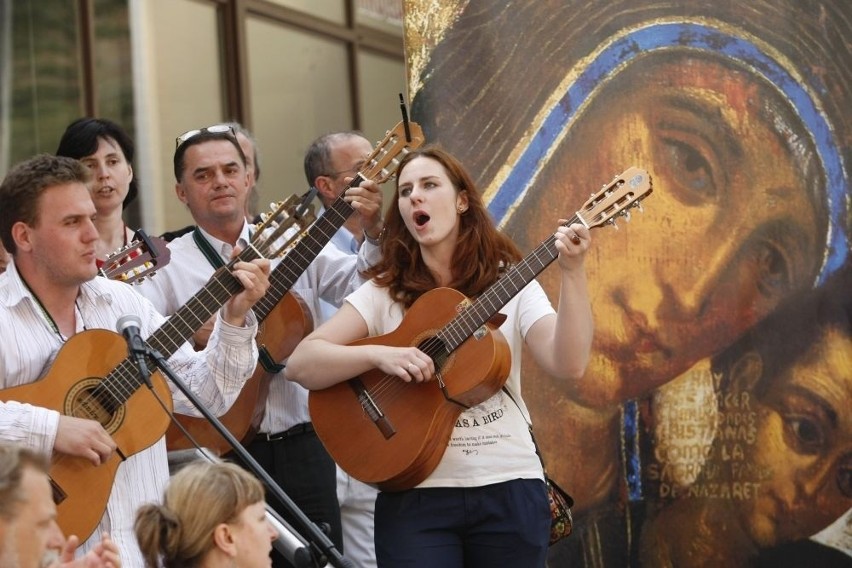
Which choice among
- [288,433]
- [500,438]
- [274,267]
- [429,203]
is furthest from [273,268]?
[500,438]

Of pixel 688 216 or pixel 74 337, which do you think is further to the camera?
pixel 688 216

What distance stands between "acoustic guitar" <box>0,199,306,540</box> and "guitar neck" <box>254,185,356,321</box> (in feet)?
2.01

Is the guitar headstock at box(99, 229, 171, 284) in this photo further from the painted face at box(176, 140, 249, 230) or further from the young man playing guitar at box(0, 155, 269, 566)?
the young man playing guitar at box(0, 155, 269, 566)

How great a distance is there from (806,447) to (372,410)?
2.12 metres

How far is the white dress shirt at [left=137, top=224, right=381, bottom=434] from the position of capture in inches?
213

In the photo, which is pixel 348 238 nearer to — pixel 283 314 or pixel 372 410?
pixel 283 314

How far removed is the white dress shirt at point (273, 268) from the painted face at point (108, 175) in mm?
276

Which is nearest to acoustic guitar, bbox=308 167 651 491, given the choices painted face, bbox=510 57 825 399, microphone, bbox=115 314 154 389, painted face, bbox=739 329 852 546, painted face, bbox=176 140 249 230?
microphone, bbox=115 314 154 389

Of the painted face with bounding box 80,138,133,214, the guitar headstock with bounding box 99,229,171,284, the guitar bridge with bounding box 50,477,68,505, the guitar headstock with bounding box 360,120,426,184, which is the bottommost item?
the guitar bridge with bounding box 50,477,68,505

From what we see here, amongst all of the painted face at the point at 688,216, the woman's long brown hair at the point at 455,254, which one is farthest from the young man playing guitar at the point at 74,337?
the painted face at the point at 688,216

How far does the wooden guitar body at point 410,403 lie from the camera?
4.52 meters

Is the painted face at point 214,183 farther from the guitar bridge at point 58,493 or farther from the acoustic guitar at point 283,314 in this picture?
the guitar bridge at point 58,493

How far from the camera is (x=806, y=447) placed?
6.01 m

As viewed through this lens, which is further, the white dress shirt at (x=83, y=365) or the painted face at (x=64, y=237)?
the painted face at (x=64, y=237)
